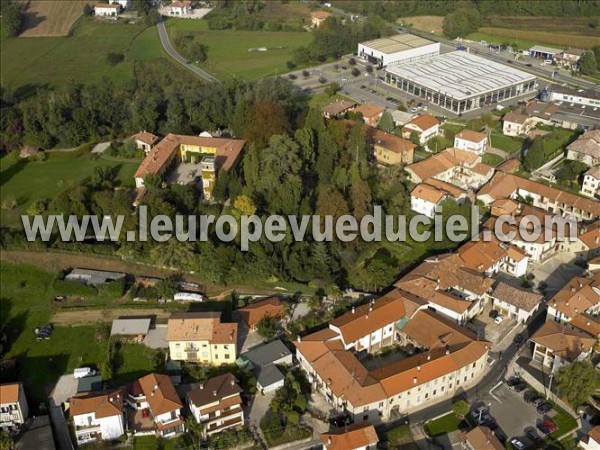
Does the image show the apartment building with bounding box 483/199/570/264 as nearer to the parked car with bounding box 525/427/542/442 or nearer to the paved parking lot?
the paved parking lot

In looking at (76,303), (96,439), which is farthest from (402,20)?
(96,439)

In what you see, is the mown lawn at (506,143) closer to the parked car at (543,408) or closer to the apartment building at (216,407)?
the parked car at (543,408)

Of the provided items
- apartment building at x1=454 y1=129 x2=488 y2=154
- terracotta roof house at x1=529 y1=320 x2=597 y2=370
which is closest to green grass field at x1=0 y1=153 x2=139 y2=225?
apartment building at x1=454 y1=129 x2=488 y2=154

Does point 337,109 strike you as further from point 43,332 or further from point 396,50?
point 43,332

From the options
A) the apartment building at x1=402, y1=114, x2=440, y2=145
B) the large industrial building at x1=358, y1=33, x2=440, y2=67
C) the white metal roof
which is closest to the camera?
the apartment building at x1=402, y1=114, x2=440, y2=145

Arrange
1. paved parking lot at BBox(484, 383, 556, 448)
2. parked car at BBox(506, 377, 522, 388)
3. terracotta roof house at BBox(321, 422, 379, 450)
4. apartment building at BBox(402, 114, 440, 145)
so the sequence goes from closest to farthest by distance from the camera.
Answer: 1. terracotta roof house at BBox(321, 422, 379, 450)
2. paved parking lot at BBox(484, 383, 556, 448)
3. parked car at BBox(506, 377, 522, 388)
4. apartment building at BBox(402, 114, 440, 145)
